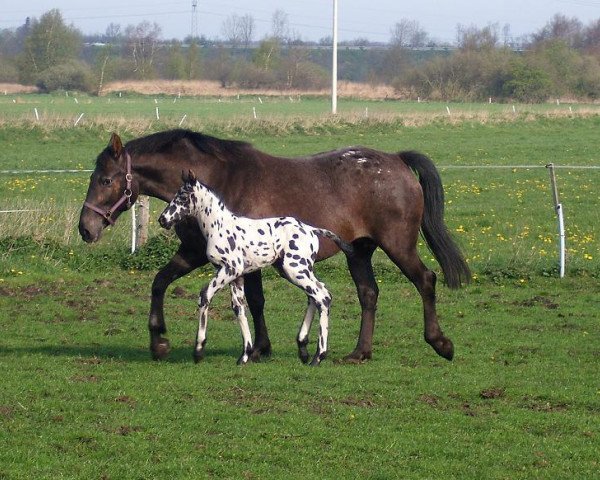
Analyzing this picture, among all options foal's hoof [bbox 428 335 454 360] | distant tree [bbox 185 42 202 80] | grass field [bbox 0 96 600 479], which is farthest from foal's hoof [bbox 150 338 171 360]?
distant tree [bbox 185 42 202 80]

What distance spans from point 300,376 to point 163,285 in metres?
1.63

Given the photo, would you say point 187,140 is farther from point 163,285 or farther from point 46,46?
point 46,46

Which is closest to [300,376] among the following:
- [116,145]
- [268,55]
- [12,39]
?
[116,145]

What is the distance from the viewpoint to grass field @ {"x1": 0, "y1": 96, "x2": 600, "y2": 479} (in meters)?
6.44

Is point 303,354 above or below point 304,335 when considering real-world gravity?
below

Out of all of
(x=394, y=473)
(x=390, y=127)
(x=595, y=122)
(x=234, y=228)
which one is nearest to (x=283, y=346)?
(x=234, y=228)

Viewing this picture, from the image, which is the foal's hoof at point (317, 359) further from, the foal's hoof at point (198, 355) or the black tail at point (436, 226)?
the black tail at point (436, 226)

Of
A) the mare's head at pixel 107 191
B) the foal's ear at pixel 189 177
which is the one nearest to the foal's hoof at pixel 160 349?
the mare's head at pixel 107 191

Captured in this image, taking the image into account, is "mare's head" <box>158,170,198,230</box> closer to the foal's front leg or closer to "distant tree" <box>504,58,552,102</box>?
the foal's front leg

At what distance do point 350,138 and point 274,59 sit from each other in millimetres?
67357

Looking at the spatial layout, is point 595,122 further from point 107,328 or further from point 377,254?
point 107,328

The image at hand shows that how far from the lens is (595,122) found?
53.4 metres

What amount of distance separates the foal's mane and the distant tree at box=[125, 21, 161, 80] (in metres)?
89.2

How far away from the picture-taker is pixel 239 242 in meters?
9.08
